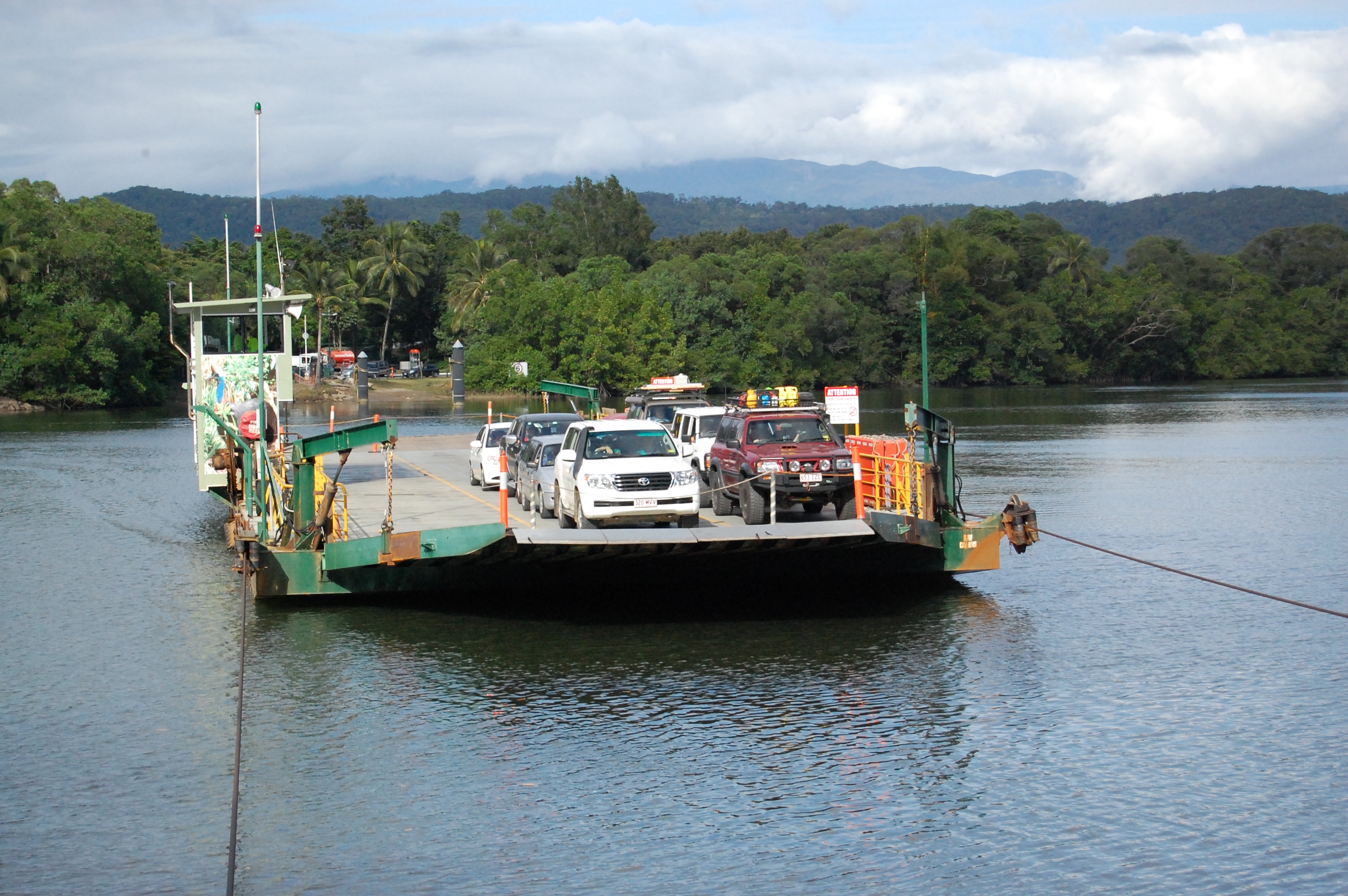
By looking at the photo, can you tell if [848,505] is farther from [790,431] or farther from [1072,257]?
[1072,257]

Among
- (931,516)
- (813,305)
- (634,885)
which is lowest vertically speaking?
(634,885)

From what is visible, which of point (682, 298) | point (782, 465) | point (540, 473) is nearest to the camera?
point (782, 465)

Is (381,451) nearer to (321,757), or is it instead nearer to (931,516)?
(931,516)

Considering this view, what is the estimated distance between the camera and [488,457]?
28.0m

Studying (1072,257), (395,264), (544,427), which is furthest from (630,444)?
(1072,257)

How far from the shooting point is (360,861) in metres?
9.89

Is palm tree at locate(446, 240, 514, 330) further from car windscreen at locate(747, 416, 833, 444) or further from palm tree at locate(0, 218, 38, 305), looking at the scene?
car windscreen at locate(747, 416, 833, 444)

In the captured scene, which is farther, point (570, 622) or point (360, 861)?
point (570, 622)

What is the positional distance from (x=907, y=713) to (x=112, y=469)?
35135 mm

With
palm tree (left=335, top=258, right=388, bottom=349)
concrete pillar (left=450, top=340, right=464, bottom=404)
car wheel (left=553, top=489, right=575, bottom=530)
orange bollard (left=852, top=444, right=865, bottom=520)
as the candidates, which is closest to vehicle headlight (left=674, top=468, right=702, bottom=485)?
car wheel (left=553, top=489, right=575, bottom=530)

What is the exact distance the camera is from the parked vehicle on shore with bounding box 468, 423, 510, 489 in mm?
27891

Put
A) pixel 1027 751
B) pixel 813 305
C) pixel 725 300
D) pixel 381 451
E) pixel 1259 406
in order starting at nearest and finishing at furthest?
pixel 1027 751, pixel 381 451, pixel 1259 406, pixel 725 300, pixel 813 305

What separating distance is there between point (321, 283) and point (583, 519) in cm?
9438

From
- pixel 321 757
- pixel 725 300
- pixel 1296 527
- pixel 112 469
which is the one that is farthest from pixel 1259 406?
pixel 321 757
